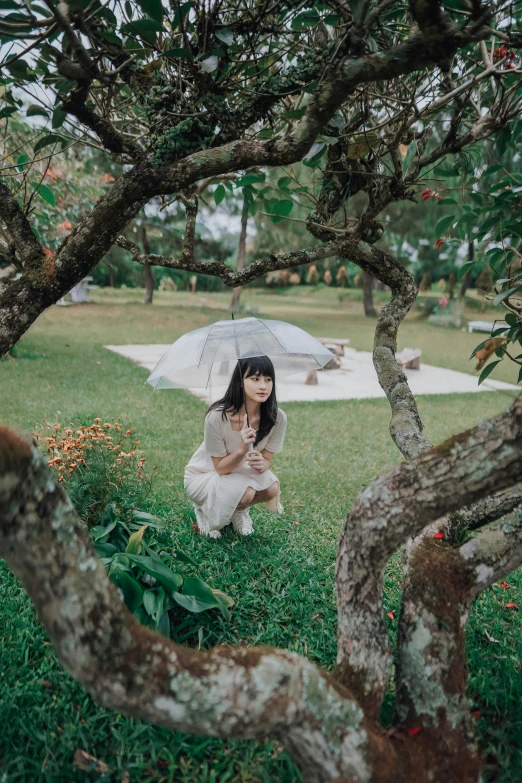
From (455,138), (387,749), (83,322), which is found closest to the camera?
(387,749)

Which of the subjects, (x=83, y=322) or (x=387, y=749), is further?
(x=83, y=322)

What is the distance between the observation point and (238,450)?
2.63 meters

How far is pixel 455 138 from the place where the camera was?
7.05ft

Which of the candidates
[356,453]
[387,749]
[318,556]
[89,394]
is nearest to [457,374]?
[356,453]

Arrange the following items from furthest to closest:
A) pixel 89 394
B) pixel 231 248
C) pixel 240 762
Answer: pixel 231 248, pixel 89 394, pixel 240 762

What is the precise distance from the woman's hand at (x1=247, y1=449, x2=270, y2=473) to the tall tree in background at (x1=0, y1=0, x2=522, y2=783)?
716 mm

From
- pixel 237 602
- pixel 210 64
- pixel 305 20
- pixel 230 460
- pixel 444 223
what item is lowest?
pixel 237 602

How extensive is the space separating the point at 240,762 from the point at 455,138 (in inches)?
88.6

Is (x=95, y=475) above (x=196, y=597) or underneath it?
above

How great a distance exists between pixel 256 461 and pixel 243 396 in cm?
32

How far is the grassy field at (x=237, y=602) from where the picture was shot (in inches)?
58.7

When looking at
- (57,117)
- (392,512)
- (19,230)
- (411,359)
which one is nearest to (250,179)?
(57,117)

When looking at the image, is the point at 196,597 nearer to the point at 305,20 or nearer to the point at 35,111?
the point at 35,111

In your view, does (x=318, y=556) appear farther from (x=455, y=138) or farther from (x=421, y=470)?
(x=455, y=138)
